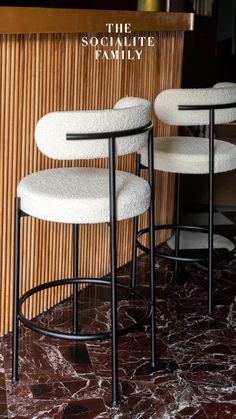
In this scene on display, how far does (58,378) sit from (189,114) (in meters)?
0.96

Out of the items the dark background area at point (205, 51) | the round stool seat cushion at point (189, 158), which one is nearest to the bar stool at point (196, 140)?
the round stool seat cushion at point (189, 158)

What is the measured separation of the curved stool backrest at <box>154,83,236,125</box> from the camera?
2.65m

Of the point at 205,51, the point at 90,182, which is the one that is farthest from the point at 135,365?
the point at 205,51

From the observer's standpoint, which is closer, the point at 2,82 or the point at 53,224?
the point at 2,82

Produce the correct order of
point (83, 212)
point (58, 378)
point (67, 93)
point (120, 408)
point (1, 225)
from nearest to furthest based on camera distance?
point (83, 212), point (120, 408), point (58, 378), point (1, 225), point (67, 93)

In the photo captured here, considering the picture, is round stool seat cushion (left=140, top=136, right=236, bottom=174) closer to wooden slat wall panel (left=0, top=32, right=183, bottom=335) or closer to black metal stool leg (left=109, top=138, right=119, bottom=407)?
wooden slat wall panel (left=0, top=32, right=183, bottom=335)

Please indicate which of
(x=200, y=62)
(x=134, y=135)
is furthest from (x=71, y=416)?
(x=200, y=62)

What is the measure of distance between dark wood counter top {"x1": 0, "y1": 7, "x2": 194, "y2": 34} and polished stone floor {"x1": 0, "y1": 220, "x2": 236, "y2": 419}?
99cm

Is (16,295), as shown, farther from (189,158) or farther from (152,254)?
(189,158)

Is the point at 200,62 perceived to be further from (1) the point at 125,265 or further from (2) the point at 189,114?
(2) the point at 189,114

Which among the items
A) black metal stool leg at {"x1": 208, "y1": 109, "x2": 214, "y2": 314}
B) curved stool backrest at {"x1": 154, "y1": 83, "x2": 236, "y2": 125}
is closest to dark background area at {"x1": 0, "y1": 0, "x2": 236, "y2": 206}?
black metal stool leg at {"x1": 208, "y1": 109, "x2": 214, "y2": 314}

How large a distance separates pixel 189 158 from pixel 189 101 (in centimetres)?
22

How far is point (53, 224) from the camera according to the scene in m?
2.86

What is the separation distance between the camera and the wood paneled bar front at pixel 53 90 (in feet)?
8.11
